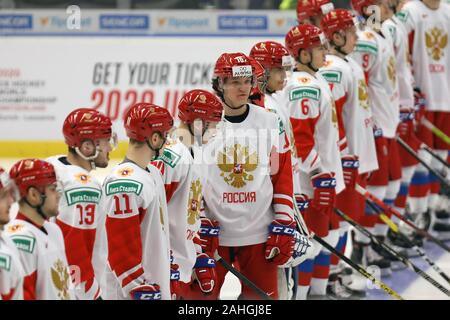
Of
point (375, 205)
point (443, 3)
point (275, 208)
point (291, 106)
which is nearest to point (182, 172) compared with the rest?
point (275, 208)

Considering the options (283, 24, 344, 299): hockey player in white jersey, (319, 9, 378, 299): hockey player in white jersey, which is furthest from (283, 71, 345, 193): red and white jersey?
(319, 9, 378, 299): hockey player in white jersey

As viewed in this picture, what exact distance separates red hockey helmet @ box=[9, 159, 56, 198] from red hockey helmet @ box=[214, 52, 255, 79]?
1.39 m

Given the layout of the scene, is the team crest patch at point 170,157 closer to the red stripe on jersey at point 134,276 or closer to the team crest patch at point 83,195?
the team crest patch at point 83,195

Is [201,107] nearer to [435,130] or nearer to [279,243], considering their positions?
[279,243]

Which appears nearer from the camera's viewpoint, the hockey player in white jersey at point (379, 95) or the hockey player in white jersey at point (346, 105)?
the hockey player in white jersey at point (346, 105)

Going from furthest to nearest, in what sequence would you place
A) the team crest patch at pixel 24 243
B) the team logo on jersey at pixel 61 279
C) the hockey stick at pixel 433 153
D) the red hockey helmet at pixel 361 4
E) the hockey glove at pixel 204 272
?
the hockey stick at pixel 433 153, the red hockey helmet at pixel 361 4, the hockey glove at pixel 204 272, the team logo on jersey at pixel 61 279, the team crest patch at pixel 24 243

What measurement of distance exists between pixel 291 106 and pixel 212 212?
3.47ft

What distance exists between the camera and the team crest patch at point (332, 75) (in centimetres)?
647

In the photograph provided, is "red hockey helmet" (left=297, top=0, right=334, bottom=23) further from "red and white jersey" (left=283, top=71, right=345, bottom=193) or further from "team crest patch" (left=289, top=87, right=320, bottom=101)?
"team crest patch" (left=289, top=87, right=320, bottom=101)

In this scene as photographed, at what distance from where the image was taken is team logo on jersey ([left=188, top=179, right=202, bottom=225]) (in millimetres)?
4883

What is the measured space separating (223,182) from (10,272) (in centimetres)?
165

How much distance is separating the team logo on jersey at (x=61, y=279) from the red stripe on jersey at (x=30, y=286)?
0.07m

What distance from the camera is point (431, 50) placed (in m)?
7.93

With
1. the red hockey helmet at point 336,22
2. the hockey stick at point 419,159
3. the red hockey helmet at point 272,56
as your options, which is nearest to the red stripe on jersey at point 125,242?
the red hockey helmet at point 272,56
